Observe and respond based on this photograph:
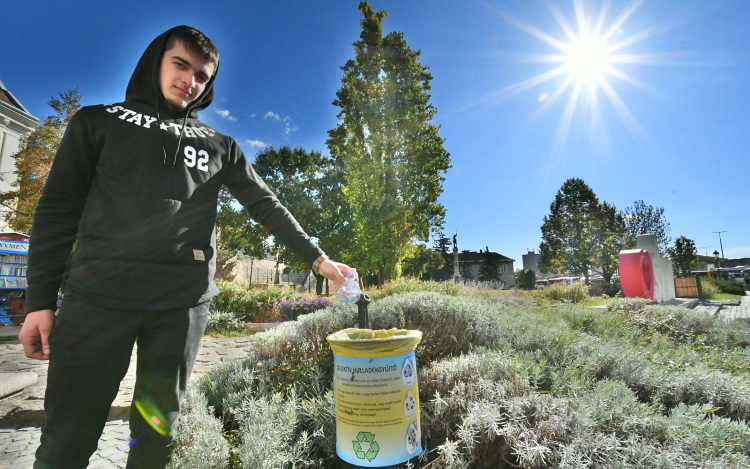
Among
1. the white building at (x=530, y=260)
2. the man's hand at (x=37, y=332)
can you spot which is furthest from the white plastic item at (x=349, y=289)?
the white building at (x=530, y=260)

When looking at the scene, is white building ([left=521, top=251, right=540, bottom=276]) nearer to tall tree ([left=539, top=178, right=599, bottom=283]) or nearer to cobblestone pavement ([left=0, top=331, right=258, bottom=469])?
tall tree ([left=539, top=178, right=599, bottom=283])

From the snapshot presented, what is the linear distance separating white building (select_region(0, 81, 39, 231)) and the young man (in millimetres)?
18845

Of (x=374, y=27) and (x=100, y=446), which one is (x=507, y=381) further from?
(x=374, y=27)

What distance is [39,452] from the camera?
148cm

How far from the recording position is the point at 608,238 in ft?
112

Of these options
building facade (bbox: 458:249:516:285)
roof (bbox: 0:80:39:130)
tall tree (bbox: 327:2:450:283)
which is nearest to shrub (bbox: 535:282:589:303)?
tall tree (bbox: 327:2:450:283)

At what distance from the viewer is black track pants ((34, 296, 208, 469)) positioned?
1.46m

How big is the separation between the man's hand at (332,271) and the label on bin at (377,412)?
47 centimetres

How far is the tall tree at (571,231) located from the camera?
3522 centimetres

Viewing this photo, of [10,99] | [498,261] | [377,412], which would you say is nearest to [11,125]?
[10,99]

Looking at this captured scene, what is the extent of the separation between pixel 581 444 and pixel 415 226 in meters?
17.9

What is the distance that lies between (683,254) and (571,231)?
13.3 meters

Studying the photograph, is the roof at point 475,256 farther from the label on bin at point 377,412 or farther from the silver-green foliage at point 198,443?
the label on bin at point 377,412

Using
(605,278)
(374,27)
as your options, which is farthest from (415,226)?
(605,278)
